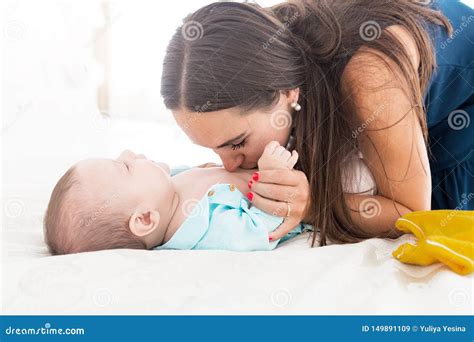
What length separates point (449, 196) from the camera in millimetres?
1530

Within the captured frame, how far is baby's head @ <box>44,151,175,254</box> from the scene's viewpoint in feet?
3.61

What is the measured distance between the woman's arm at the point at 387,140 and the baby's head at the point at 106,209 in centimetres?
44

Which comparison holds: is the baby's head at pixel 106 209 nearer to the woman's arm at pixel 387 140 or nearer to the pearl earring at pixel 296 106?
the pearl earring at pixel 296 106

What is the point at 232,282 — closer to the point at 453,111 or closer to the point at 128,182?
the point at 128,182

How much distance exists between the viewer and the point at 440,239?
972 mm

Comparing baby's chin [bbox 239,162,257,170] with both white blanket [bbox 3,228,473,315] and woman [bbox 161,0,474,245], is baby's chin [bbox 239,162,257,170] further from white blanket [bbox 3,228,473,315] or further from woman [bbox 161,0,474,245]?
white blanket [bbox 3,228,473,315]

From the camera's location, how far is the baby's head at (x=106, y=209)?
1.10m

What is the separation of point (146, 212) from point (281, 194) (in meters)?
0.28

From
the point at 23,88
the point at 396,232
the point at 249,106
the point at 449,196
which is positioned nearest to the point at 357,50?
the point at 249,106

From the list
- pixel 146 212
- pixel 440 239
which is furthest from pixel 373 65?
pixel 146 212

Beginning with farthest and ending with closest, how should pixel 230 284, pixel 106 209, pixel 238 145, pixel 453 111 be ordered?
pixel 453 111 < pixel 238 145 < pixel 106 209 < pixel 230 284

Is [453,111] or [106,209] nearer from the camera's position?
[106,209]

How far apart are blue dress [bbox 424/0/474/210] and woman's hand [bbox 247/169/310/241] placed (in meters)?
0.42

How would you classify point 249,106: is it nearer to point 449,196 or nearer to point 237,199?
point 237,199
